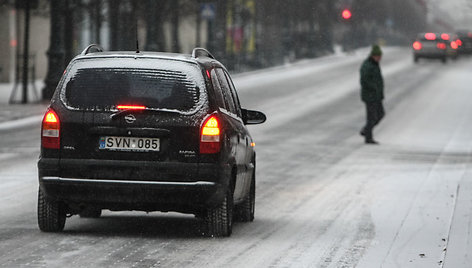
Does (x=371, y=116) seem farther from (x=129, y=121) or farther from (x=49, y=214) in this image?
(x=129, y=121)

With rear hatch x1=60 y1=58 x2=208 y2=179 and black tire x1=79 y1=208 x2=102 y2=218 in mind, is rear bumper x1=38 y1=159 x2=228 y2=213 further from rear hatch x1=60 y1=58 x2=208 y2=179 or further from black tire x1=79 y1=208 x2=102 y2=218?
black tire x1=79 y1=208 x2=102 y2=218

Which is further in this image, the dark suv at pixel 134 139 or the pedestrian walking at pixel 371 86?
the pedestrian walking at pixel 371 86

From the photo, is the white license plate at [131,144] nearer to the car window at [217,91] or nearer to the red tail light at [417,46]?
the car window at [217,91]

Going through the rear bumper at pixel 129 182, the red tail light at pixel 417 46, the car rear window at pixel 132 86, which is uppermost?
the car rear window at pixel 132 86

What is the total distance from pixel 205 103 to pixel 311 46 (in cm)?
6344

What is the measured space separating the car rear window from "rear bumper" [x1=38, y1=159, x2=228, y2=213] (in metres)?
0.45

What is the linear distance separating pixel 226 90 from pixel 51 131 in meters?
1.68

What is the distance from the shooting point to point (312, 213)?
12.3 m

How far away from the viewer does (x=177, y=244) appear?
966 centimetres

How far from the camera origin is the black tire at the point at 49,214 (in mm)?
10023

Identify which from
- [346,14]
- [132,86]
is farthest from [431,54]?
[132,86]

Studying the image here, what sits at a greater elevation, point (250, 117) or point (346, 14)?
point (250, 117)

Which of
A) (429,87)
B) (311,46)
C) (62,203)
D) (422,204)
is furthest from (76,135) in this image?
(311,46)

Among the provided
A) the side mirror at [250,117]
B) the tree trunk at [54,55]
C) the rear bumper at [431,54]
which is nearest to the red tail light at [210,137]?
the side mirror at [250,117]
